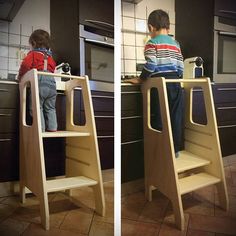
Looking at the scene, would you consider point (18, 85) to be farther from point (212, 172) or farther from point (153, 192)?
point (212, 172)

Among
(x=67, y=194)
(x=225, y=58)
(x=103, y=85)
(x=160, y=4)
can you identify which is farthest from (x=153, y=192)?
(x=160, y=4)

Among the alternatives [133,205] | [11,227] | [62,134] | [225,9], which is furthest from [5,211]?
[225,9]

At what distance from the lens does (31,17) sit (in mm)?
840

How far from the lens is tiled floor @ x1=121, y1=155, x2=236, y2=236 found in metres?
0.90

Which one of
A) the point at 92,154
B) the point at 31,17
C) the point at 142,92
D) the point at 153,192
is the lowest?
the point at 153,192

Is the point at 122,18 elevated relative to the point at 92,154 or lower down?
elevated

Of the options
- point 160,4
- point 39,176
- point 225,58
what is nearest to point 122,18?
point 160,4

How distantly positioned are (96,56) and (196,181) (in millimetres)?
560

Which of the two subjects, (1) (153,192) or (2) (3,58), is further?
(1) (153,192)

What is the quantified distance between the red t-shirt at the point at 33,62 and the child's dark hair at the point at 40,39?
0.03 m

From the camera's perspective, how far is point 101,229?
3.02 feet

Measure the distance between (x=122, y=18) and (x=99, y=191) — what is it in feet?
2.00

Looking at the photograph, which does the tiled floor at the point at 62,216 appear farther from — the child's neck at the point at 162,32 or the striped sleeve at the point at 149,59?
the child's neck at the point at 162,32

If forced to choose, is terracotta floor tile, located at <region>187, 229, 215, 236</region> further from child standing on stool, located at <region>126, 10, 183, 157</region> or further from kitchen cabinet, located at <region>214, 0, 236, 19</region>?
kitchen cabinet, located at <region>214, 0, 236, 19</region>
